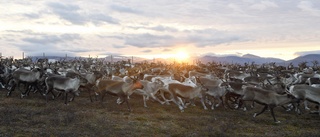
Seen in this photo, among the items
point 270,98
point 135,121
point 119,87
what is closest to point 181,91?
point 119,87

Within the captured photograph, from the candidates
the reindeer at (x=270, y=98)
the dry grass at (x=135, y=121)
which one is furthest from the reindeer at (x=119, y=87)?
the reindeer at (x=270, y=98)

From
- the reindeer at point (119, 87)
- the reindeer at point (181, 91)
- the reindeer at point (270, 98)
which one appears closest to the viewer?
the reindeer at point (270, 98)

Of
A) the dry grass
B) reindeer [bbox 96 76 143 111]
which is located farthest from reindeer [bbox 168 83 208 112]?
reindeer [bbox 96 76 143 111]

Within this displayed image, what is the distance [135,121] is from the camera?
33.9ft

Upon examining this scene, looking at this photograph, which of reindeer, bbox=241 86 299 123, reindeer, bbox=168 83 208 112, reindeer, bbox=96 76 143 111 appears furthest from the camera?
reindeer, bbox=168 83 208 112

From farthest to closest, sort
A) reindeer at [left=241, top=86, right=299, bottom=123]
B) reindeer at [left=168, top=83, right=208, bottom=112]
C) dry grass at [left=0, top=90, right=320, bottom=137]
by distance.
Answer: reindeer at [left=168, top=83, right=208, bottom=112], reindeer at [left=241, top=86, right=299, bottom=123], dry grass at [left=0, top=90, right=320, bottom=137]

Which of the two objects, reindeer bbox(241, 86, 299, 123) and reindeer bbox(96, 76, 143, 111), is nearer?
reindeer bbox(241, 86, 299, 123)

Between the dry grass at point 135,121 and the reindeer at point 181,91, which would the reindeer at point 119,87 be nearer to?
the dry grass at point 135,121

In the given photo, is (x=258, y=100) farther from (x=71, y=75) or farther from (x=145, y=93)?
(x=71, y=75)

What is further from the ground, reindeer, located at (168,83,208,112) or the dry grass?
reindeer, located at (168,83,208,112)

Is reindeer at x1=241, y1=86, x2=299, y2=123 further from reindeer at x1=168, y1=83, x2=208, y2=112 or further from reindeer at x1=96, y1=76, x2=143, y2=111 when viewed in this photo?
reindeer at x1=96, y1=76, x2=143, y2=111

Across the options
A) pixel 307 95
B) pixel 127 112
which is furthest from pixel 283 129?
pixel 127 112

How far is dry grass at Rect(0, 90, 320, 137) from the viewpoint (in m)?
8.99

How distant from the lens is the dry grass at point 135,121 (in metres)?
8.99
